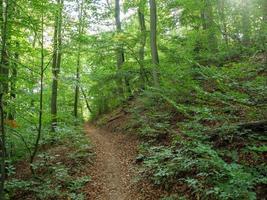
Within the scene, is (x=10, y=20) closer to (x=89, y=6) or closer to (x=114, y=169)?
(x=114, y=169)

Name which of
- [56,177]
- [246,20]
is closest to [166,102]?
[246,20]

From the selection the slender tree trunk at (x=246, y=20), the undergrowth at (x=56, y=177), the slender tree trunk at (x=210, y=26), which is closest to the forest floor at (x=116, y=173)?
the undergrowth at (x=56, y=177)

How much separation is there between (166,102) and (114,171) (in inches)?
143

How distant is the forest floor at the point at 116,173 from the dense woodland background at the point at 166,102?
0.40m

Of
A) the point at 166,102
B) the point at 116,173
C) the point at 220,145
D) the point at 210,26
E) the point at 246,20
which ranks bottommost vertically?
the point at 116,173

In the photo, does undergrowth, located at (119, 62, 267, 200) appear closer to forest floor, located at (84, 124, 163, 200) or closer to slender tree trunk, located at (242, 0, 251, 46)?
forest floor, located at (84, 124, 163, 200)

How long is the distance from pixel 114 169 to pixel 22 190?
3061mm

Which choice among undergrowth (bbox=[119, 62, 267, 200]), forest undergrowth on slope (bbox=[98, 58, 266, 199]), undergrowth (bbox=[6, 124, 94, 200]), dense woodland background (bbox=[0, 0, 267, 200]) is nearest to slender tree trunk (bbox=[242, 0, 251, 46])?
dense woodland background (bbox=[0, 0, 267, 200])

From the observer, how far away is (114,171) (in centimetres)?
920

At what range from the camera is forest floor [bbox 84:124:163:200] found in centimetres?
736

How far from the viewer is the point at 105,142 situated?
13539 millimetres

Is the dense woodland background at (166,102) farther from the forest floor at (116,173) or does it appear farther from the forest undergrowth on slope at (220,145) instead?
the forest floor at (116,173)

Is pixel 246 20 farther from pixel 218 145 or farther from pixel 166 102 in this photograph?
pixel 218 145

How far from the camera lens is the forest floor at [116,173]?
7355 mm
